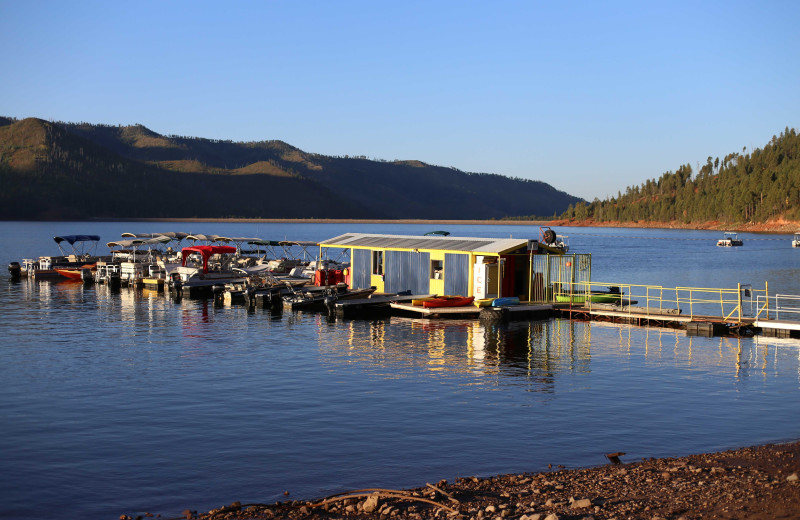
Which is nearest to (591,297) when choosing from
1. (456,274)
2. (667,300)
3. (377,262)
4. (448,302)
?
(667,300)

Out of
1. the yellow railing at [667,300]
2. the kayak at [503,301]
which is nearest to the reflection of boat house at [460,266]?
the yellow railing at [667,300]

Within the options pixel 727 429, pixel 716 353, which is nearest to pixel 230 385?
pixel 727 429

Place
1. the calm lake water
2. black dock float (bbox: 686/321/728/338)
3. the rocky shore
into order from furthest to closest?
black dock float (bbox: 686/321/728/338) < the calm lake water < the rocky shore

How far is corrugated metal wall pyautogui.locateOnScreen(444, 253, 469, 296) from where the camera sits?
46.7 meters

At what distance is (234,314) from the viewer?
167 feet

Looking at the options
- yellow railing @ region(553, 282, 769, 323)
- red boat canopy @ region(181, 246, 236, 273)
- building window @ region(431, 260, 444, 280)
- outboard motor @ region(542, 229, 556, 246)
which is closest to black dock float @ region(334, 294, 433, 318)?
building window @ region(431, 260, 444, 280)

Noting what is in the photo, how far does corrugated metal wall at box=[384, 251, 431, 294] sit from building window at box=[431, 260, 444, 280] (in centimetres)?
27

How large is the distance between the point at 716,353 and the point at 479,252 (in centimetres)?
1540

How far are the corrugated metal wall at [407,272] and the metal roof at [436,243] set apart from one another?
1.96 ft

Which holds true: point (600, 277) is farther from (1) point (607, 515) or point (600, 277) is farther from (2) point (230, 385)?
(1) point (607, 515)

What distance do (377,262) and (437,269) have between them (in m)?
5.25

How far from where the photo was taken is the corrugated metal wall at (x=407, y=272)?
162 feet

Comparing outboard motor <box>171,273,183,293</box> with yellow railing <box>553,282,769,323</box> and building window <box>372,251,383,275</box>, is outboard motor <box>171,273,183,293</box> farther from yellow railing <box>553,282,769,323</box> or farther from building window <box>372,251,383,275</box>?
yellow railing <box>553,282,769,323</box>

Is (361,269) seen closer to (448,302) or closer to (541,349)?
(448,302)
